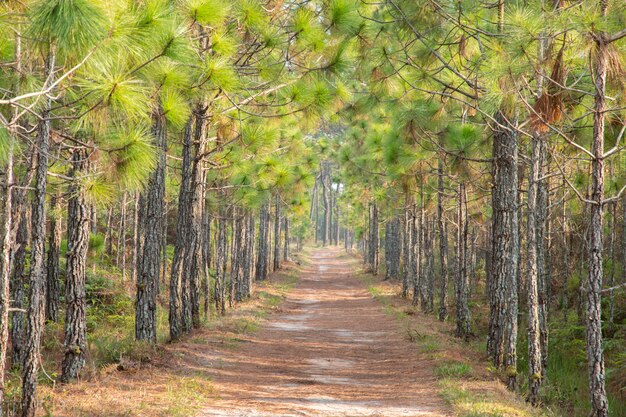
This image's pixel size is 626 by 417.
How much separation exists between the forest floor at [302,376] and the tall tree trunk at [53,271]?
3162mm

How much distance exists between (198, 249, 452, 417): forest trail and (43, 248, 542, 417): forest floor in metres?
0.02

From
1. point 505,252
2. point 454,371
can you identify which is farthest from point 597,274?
point 454,371

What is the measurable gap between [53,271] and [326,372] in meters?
6.28

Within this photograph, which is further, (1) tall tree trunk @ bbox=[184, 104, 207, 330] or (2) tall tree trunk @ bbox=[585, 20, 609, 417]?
(1) tall tree trunk @ bbox=[184, 104, 207, 330]

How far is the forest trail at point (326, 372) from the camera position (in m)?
7.49

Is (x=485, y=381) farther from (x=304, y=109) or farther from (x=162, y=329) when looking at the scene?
(x=162, y=329)

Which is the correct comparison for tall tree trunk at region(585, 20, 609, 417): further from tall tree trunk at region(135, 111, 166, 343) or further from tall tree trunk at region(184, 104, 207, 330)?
tall tree trunk at region(184, 104, 207, 330)

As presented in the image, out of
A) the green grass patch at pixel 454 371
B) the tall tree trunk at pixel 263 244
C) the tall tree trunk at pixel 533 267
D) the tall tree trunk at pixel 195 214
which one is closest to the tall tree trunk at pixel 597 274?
the tall tree trunk at pixel 533 267

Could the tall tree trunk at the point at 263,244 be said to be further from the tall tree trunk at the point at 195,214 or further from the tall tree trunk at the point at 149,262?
the tall tree trunk at the point at 149,262

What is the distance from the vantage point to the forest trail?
7488 mm

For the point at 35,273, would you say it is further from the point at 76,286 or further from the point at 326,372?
the point at 326,372

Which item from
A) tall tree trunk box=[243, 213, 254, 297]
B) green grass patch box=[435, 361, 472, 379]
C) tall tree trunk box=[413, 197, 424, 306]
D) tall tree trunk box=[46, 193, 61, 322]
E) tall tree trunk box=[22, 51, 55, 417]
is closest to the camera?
tall tree trunk box=[22, 51, 55, 417]

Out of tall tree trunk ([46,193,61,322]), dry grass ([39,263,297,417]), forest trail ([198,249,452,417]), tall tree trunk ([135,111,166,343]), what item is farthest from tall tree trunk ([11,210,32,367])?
forest trail ([198,249,452,417])

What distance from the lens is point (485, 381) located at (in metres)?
9.21
